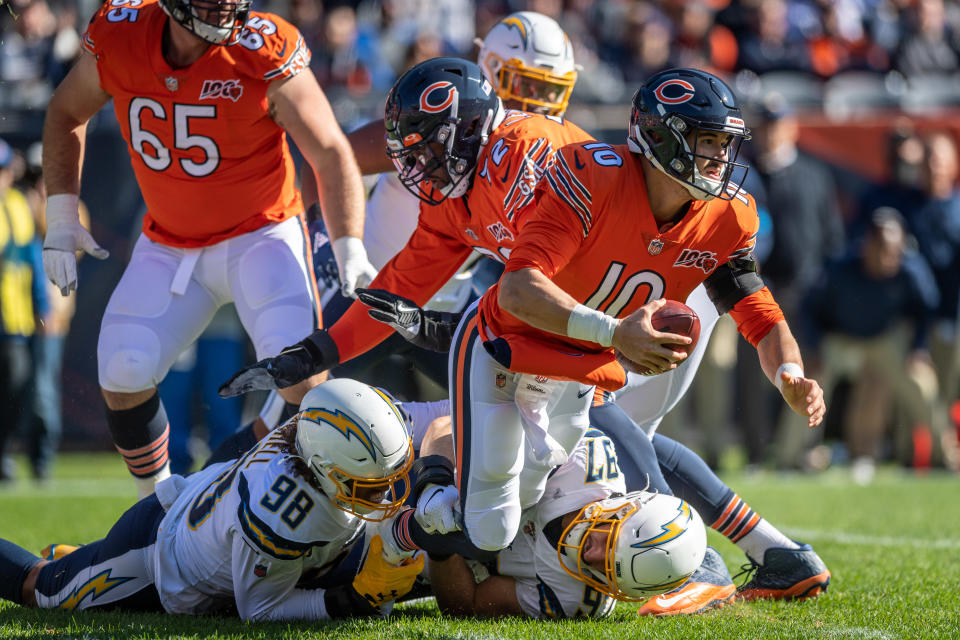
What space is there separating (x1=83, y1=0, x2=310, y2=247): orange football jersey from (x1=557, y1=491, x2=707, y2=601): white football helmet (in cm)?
186

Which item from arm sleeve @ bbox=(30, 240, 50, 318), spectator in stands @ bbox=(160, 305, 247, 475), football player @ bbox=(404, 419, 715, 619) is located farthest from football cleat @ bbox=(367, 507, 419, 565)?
arm sleeve @ bbox=(30, 240, 50, 318)

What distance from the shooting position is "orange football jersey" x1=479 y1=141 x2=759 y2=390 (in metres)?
3.27

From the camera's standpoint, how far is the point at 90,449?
8969mm

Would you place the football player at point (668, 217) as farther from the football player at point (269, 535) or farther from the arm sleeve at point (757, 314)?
the football player at point (269, 535)

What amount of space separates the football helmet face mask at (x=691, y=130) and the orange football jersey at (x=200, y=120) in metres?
1.60

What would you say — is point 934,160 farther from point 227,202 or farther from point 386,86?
point 227,202

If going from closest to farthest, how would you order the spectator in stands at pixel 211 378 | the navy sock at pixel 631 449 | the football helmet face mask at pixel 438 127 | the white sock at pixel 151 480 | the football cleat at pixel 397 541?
the football cleat at pixel 397 541 → the navy sock at pixel 631 449 → the football helmet face mask at pixel 438 127 → the white sock at pixel 151 480 → the spectator in stands at pixel 211 378

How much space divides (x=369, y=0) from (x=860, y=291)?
533 centimetres

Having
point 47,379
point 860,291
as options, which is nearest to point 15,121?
point 47,379

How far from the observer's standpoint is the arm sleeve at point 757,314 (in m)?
3.60

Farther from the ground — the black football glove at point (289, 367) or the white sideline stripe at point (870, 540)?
the black football glove at point (289, 367)

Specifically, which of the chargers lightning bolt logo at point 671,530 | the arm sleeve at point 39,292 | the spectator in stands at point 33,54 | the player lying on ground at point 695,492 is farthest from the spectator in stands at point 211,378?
the chargers lightning bolt logo at point 671,530

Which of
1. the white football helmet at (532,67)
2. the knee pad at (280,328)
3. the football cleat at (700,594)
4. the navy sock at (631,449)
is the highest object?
the white football helmet at (532,67)

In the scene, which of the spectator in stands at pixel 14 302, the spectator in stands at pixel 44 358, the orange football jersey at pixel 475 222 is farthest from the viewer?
the spectator in stands at pixel 14 302
